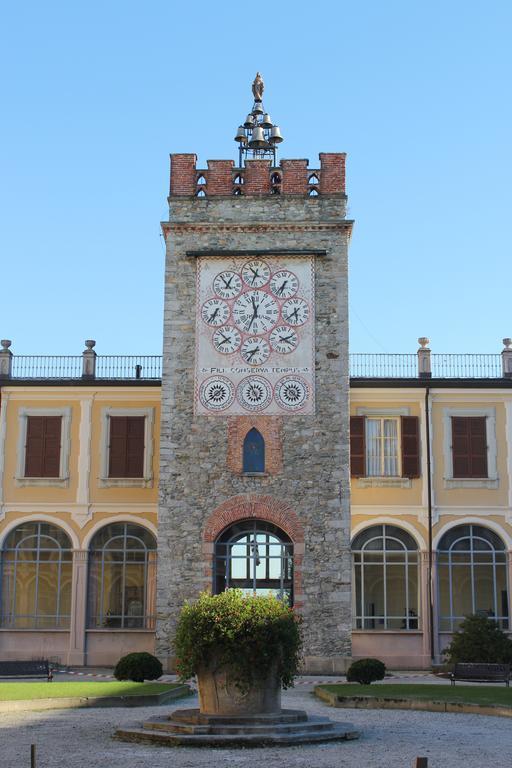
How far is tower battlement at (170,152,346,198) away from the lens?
3247 cm

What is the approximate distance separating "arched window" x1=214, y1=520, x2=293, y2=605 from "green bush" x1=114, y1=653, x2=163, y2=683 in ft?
18.5

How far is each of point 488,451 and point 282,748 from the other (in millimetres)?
21279

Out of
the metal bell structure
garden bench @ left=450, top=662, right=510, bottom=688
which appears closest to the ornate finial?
the metal bell structure

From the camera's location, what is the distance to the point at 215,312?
31781 millimetres

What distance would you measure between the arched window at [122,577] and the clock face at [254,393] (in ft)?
20.1

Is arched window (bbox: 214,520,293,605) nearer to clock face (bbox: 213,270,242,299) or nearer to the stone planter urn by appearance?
clock face (bbox: 213,270,242,299)

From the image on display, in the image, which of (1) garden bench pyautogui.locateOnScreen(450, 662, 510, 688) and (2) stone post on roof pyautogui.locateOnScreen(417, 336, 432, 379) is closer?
(1) garden bench pyautogui.locateOnScreen(450, 662, 510, 688)

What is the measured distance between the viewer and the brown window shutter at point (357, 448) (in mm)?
34906

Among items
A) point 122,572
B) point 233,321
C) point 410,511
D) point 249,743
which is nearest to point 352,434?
point 410,511

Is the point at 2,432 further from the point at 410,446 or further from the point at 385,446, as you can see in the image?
the point at 410,446

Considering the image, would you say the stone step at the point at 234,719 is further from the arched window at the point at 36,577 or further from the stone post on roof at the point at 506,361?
the stone post on roof at the point at 506,361

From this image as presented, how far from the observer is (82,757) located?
45.9 ft

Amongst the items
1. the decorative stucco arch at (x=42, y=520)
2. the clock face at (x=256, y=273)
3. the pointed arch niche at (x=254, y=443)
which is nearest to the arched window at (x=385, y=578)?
the pointed arch niche at (x=254, y=443)

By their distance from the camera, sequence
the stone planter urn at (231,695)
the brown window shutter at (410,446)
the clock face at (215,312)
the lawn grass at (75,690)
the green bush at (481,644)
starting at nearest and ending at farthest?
the stone planter urn at (231,695) → the lawn grass at (75,690) → the green bush at (481,644) → the clock face at (215,312) → the brown window shutter at (410,446)
